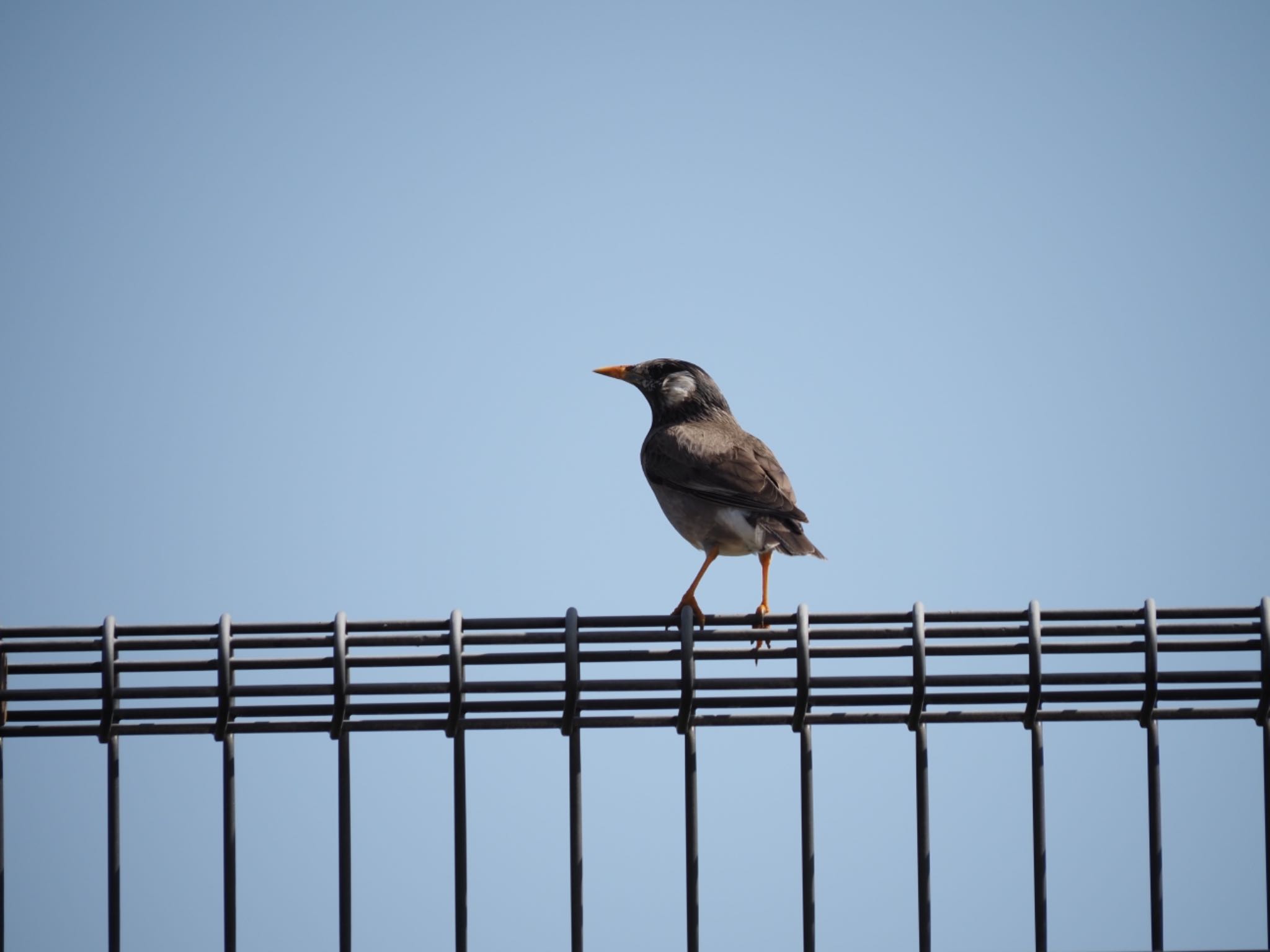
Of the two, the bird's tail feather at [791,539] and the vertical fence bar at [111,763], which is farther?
the bird's tail feather at [791,539]

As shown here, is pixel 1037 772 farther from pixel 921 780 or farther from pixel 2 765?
pixel 2 765

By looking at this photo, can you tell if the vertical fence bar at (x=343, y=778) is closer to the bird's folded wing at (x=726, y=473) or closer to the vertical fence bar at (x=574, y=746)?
the vertical fence bar at (x=574, y=746)

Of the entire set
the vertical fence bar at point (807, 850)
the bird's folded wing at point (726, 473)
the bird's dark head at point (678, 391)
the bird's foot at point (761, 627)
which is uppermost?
the bird's dark head at point (678, 391)

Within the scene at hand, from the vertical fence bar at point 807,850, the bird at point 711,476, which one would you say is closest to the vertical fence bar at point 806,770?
the vertical fence bar at point 807,850

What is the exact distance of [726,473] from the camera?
711cm

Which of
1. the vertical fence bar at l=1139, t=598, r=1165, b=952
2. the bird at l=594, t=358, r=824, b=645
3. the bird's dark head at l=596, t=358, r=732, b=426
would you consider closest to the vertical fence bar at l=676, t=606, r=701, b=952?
the vertical fence bar at l=1139, t=598, r=1165, b=952

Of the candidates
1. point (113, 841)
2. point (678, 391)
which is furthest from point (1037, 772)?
point (678, 391)

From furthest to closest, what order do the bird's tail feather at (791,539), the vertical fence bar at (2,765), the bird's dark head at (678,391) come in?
the bird's dark head at (678,391), the bird's tail feather at (791,539), the vertical fence bar at (2,765)

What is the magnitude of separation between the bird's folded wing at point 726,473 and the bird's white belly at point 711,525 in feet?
0.14

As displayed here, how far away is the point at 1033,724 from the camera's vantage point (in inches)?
121

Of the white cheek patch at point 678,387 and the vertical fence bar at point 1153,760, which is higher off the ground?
the white cheek patch at point 678,387

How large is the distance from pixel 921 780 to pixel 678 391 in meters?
5.45

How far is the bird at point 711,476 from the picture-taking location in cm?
679

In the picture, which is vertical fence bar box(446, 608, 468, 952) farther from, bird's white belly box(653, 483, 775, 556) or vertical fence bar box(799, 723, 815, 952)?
bird's white belly box(653, 483, 775, 556)
